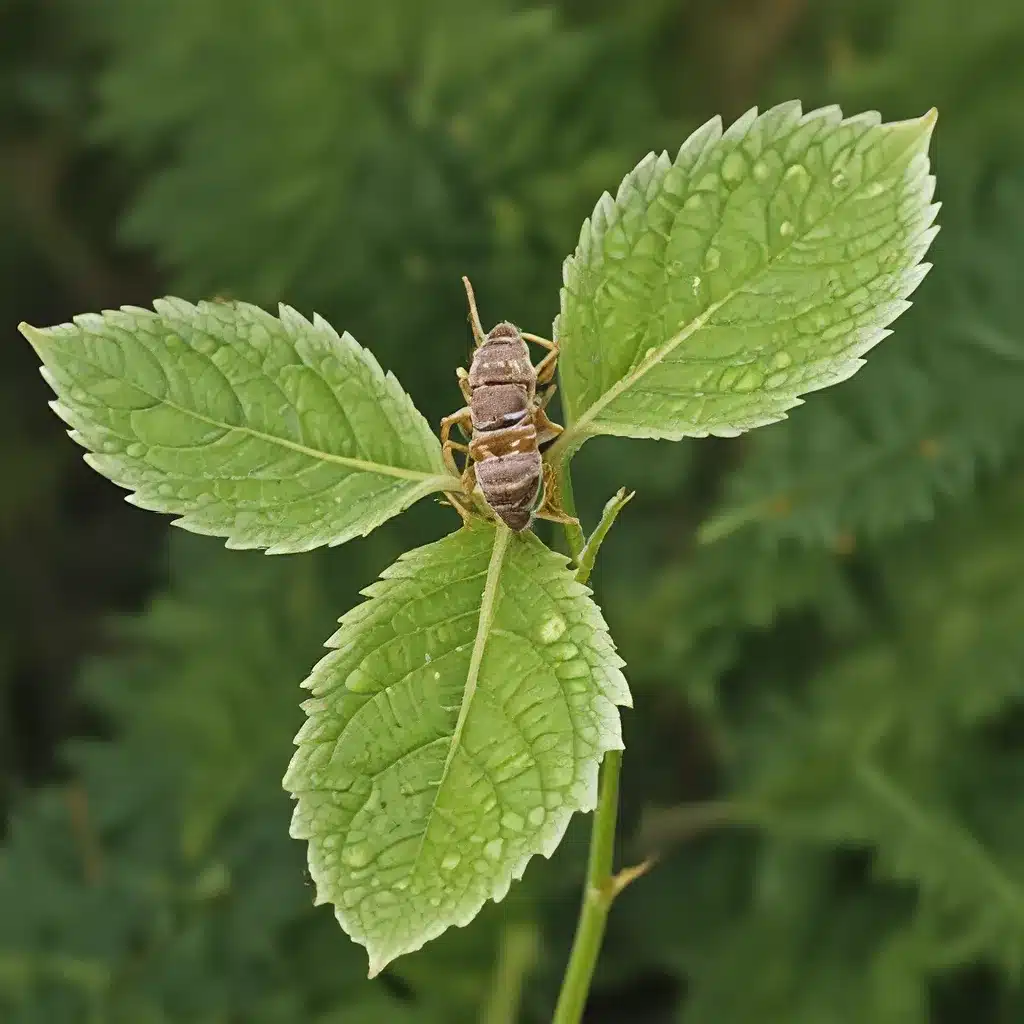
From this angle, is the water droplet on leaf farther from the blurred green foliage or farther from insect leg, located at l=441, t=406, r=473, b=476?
the blurred green foliage

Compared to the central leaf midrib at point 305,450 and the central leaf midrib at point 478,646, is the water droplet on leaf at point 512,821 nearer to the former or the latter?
the central leaf midrib at point 478,646

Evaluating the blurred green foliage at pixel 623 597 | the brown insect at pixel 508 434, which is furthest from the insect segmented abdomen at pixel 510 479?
the blurred green foliage at pixel 623 597

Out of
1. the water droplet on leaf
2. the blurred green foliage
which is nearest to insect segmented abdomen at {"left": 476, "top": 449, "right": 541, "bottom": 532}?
the water droplet on leaf

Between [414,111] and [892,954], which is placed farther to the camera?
[414,111]

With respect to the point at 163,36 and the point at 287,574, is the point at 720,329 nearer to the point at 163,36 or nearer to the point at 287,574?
the point at 287,574

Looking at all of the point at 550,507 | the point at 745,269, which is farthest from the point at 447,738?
the point at 745,269

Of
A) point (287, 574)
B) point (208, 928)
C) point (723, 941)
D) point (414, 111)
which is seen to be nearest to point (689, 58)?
point (414, 111)

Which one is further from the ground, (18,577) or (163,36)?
(163,36)

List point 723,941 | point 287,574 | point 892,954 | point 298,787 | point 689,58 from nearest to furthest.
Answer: point 298,787
point 892,954
point 723,941
point 287,574
point 689,58
